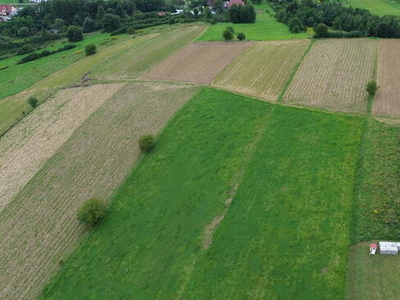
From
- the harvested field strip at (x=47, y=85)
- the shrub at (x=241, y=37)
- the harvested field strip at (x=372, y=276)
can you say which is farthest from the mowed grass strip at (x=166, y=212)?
the shrub at (x=241, y=37)

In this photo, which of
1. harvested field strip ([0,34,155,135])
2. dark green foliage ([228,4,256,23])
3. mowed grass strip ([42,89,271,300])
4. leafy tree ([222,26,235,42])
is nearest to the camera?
mowed grass strip ([42,89,271,300])

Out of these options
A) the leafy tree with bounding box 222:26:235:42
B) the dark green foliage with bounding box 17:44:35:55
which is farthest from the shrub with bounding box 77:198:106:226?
the dark green foliage with bounding box 17:44:35:55

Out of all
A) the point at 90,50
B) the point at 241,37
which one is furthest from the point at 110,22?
the point at 241,37

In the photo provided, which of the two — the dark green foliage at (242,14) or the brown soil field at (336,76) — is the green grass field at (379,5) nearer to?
the dark green foliage at (242,14)

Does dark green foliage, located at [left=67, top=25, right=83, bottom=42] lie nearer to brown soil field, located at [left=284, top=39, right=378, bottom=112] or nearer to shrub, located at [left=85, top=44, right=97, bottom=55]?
shrub, located at [left=85, top=44, right=97, bottom=55]

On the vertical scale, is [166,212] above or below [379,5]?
above

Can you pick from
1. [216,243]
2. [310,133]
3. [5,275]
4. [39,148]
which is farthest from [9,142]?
[310,133]

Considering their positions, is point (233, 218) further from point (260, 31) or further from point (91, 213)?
point (260, 31)
